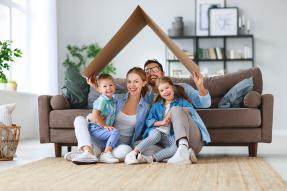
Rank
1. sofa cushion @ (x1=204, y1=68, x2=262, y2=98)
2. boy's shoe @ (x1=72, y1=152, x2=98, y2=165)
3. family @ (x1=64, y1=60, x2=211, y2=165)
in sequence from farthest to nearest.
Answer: sofa cushion @ (x1=204, y1=68, x2=262, y2=98) → family @ (x1=64, y1=60, x2=211, y2=165) → boy's shoe @ (x1=72, y1=152, x2=98, y2=165)

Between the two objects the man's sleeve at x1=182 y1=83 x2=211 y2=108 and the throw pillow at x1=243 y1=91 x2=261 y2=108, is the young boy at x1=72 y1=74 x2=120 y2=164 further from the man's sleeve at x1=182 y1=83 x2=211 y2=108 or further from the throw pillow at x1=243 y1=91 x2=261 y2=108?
the throw pillow at x1=243 y1=91 x2=261 y2=108

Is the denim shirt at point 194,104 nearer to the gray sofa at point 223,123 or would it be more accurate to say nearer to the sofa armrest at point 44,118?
the gray sofa at point 223,123

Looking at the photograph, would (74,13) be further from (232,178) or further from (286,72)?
(232,178)

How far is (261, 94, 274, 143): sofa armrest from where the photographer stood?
14.4 ft

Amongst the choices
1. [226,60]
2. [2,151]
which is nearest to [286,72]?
[226,60]

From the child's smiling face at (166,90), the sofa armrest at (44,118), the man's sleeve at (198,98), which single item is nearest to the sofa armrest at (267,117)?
the man's sleeve at (198,98)

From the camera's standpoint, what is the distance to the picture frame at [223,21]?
8.97 metres

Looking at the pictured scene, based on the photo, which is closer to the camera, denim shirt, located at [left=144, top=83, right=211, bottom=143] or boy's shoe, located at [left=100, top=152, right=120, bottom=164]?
boy's shoe, located at [left=100, top=152, right=120, bottom=164]

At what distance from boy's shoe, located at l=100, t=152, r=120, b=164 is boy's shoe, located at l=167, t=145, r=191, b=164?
1.29ft

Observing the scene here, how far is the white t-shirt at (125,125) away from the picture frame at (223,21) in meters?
5.25

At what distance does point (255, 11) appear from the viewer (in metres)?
9.08

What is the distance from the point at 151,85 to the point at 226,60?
4951 mm

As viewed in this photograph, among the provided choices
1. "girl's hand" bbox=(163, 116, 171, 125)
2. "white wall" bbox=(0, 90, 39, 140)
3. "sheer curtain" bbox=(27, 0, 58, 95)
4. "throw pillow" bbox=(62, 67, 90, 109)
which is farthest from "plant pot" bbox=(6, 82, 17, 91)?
"girl's hand" bbox=(163, 116, 171, 125)

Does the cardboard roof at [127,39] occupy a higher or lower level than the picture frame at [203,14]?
lower
